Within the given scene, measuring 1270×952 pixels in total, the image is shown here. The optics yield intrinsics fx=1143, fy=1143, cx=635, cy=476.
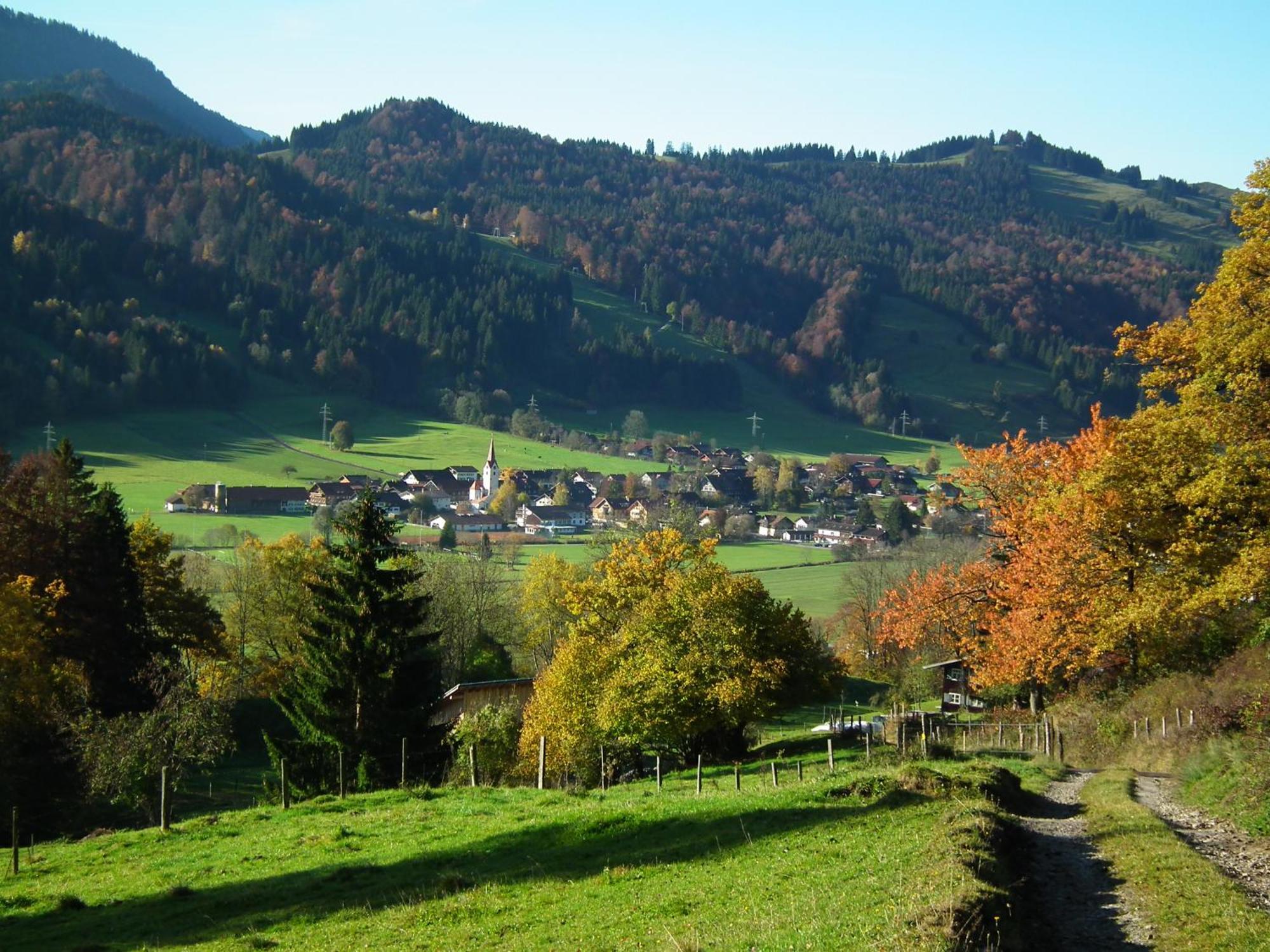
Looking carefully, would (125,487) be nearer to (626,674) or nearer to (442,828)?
(626,674)

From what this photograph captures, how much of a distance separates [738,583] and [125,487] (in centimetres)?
8645

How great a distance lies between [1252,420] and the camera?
2283 centimetres

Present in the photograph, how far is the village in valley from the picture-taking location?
10938 centimetres

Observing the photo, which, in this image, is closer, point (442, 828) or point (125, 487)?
point (442, 828)

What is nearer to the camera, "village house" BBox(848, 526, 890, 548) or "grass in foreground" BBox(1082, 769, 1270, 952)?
"grass in foreground" BBox(1082, 769, 1270, 952)

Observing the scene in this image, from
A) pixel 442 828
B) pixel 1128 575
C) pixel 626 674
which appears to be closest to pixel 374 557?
pixel 626 674

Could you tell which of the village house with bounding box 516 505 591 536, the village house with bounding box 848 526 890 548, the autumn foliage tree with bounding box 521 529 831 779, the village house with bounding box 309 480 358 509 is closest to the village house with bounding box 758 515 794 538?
the village house with bounding box 848 526 890 548

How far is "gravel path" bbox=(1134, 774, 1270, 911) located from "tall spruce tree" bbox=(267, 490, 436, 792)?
19.6 meters

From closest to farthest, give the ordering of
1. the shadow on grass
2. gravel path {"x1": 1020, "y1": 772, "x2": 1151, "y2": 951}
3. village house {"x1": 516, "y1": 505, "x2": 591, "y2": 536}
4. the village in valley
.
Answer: gravel path {"x1": 1020, "y1": 772, "x2": 1151, "y2": 951} < the shadow on grass < the village in valley < village house {"x1": 516, "y1": 505, "x2": 591, "y2": 536}

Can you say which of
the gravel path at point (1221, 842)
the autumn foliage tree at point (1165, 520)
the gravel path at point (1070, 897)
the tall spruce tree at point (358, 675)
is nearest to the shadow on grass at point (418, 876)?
the gravel path at point (1070, 897)

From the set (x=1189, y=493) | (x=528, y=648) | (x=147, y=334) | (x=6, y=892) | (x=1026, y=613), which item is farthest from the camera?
(x=147, y=334)

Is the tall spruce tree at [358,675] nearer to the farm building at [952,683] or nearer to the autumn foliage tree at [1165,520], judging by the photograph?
the autumn foliage tree at [1165,520]

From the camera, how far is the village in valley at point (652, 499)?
10938 cm

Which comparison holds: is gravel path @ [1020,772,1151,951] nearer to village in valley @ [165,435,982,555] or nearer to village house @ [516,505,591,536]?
village in valley @ [165,435,982,555]
